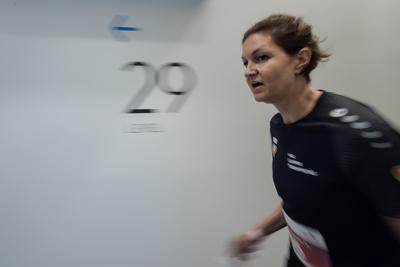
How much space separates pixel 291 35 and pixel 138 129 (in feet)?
2.38

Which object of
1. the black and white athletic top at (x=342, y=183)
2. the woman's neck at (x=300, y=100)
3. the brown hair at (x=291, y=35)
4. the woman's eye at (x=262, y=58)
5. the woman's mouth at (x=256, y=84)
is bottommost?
the black and white athletic top at (x=342, y=183)

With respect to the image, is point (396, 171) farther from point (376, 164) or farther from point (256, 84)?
point (256, 84)

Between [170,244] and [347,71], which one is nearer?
[170,244]

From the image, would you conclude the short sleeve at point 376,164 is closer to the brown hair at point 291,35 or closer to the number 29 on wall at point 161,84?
the brown hair at point 291,35

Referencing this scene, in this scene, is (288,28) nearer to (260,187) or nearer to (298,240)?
(298,240)

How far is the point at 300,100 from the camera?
940 millimetres

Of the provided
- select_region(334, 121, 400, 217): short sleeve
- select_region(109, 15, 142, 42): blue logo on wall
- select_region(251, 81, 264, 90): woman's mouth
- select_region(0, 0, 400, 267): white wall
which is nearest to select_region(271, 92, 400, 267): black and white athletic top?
select_region(334, 121, 400, 217): short sleeve

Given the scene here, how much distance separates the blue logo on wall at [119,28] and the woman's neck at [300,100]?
2.41ft

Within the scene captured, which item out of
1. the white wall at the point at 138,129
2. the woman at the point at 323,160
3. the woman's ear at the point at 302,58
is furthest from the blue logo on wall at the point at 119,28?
the woman's ear at the point at 302,58

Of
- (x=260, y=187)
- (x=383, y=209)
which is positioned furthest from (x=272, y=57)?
(x=260, y=187)

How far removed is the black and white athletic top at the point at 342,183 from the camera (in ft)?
2.47

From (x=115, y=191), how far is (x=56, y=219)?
0.77ft

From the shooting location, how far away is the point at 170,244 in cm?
151

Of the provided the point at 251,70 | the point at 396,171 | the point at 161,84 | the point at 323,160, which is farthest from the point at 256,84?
the point at 161,84
